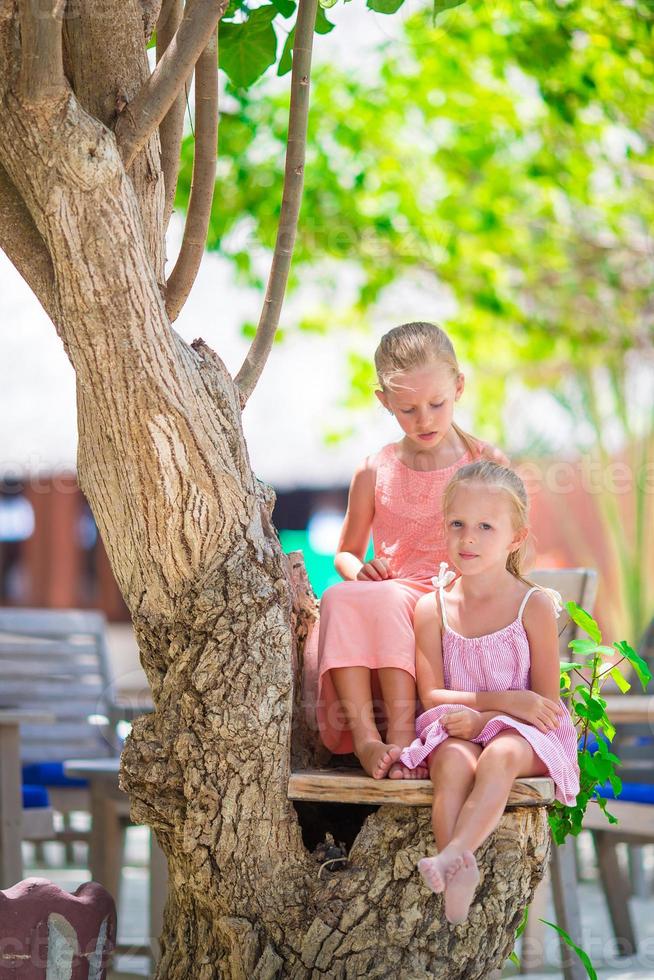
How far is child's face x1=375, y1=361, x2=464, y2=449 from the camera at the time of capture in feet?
9.31

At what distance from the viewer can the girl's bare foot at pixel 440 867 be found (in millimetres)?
2121

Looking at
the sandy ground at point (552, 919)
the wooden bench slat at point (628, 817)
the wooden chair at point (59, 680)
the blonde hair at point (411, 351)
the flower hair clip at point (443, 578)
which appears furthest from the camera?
the wooden chair at point (59, 680)

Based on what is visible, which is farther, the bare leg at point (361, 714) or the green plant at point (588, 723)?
the green plant at point (588, 723)

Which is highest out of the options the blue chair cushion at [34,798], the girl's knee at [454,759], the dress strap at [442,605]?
the dress strap at [442,605]

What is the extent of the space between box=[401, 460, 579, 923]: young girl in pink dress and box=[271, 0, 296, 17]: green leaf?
1.39m

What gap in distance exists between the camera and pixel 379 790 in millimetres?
2318

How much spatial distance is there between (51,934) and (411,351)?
1578mm

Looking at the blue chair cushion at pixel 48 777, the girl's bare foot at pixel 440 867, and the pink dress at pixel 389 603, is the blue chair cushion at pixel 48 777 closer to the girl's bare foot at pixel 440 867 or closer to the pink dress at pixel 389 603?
the pink dress at pixel 389 603

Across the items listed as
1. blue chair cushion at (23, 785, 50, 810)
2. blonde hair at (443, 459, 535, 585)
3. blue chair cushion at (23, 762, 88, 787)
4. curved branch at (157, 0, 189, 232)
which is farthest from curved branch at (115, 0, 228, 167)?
blue chair cushion at (23, 762, 88, 787)

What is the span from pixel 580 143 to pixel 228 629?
22.2 ft

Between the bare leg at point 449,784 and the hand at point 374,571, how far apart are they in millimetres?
593

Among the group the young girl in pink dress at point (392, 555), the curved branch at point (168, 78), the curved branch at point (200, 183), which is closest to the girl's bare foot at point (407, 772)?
the young girl in pink dress at point (392, 555)

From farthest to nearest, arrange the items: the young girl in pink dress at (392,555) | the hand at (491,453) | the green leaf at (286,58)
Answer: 1. the green leaf at (286,58)
2. the hand at (491,453)
3. the young girl in pink dress at (392,555)

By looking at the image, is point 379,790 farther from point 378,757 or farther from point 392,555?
point 392,555
